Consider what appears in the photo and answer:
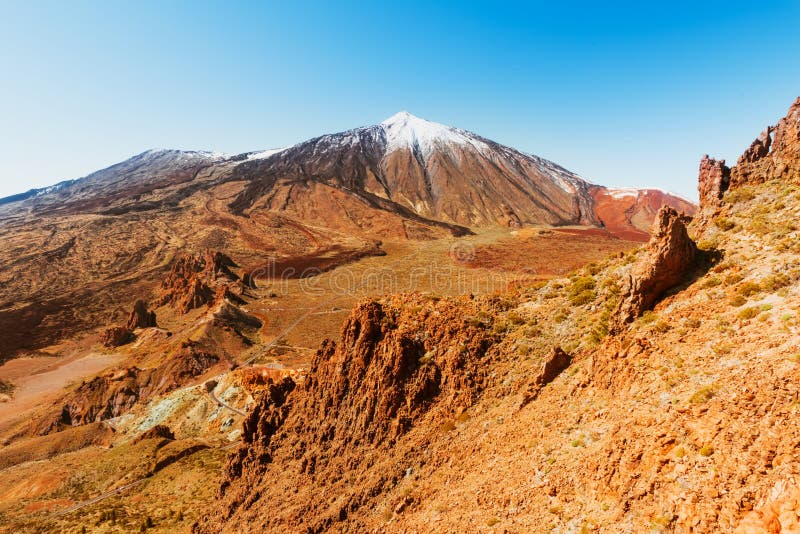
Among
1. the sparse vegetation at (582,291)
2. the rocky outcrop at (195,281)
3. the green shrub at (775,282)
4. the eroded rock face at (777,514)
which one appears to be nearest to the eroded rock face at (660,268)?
the green shrub at (775,282)

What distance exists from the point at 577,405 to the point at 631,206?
576ft

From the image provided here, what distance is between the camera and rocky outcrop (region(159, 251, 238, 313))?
62438mm

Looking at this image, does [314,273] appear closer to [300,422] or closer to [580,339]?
[300,422]

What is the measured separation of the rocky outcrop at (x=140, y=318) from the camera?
57.2 meters

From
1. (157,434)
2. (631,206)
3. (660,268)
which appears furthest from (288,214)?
(631,206)

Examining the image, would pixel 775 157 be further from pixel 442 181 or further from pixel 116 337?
pixel 442 181

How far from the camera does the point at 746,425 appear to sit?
18.3ft

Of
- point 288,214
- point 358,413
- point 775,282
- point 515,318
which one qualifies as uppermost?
point 288,214

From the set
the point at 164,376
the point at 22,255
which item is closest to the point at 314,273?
the point at 164,376

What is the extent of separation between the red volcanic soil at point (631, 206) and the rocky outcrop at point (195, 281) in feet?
407

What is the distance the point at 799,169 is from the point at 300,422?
1829 centimetres

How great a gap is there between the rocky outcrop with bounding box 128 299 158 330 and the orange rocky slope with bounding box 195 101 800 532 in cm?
5133

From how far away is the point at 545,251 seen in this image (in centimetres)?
8456

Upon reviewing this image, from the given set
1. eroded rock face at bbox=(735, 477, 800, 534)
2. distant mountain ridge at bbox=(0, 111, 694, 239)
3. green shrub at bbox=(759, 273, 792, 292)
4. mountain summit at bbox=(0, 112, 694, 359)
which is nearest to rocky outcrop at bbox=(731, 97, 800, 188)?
green shrub at bbox=(759, 273, 792, 292)
